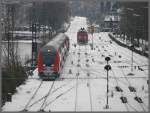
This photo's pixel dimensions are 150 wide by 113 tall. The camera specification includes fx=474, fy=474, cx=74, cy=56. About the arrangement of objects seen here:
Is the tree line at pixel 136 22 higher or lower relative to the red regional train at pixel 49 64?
higher

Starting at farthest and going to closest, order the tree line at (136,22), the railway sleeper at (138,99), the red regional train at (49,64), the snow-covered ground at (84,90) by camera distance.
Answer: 1. the tree line at (136,22)
2. the red regional train at (49,64)
3. the railway sleeper at (138,99)
4. the snow-covered ground at (84,90)

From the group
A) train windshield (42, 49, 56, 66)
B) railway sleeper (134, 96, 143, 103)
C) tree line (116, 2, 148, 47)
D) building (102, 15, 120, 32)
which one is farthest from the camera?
building (102, 15, 120, 32)

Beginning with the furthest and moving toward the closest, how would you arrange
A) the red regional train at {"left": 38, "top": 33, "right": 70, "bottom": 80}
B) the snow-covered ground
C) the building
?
the building < the red regional train at {"left": 38, "top": 33, "right": 70, "bottom": 80} < the snow-covered ground

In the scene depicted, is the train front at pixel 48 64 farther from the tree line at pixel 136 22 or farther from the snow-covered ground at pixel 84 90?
the tree line at pixel 136 22

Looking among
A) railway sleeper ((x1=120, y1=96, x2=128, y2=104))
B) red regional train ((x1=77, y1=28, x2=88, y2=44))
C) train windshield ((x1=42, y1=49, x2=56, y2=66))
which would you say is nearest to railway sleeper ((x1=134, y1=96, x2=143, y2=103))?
railway sleeper ((x1=120, y1=96, x2=128, y2=104))

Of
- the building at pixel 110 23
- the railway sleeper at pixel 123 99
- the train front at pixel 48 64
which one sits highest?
the building at pixel 110 23

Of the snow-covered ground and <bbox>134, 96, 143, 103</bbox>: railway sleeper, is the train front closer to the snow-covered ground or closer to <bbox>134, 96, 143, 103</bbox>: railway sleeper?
the snow-covered ground

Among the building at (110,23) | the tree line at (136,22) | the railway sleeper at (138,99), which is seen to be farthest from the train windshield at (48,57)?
the building at (110,23)

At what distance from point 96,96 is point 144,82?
5790 millimetres

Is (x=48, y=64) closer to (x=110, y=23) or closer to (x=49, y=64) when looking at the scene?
(x=49, y=64)

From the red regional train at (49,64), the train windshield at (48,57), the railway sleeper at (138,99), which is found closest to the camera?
the railway sleeper at (138,99)

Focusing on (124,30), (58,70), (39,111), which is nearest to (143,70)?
(58,70)

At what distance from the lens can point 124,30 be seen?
216ft

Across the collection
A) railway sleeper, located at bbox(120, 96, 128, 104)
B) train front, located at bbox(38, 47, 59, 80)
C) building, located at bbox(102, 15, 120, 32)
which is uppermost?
building, located at bbox(102, 15, 120, 32)
